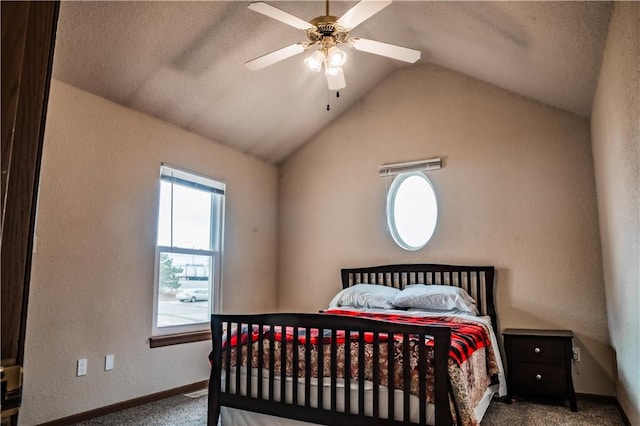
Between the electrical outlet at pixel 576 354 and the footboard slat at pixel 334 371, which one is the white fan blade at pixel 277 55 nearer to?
the footboard slat at pixel 334 371

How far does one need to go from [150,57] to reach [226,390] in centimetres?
239

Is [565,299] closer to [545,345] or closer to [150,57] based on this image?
[545,345]

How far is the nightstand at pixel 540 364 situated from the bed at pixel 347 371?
33cm

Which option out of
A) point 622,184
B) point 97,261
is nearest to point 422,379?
point 622,184

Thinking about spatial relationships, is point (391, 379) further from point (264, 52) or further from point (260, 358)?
point (264, 52)

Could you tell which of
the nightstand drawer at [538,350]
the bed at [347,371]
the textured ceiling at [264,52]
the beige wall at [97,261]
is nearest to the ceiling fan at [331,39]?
the textured ceiling at [264,52]

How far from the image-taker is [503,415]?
3062 millimetres

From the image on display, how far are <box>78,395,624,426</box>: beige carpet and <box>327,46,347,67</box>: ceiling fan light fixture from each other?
99.2 inches

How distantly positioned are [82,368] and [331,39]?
9.07ft

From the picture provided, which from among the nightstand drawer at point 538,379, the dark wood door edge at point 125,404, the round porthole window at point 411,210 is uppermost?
the round porthole window at point 411,210

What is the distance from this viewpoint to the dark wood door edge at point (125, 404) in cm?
285

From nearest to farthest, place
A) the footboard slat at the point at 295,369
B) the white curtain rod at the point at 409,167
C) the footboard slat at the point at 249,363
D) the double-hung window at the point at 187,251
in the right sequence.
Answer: the footboard slat at the point at 295,369 < the footboard slat at the point at 249,363 < the double-hung window at the point at 187,251 < the white curtain rod at the point at 409,167

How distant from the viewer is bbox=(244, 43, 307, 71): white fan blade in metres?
A: 2.60

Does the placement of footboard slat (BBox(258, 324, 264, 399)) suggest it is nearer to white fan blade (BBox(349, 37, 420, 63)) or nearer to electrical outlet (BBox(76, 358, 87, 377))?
electrical outlet (BBox(76, 358, 87, 377))
